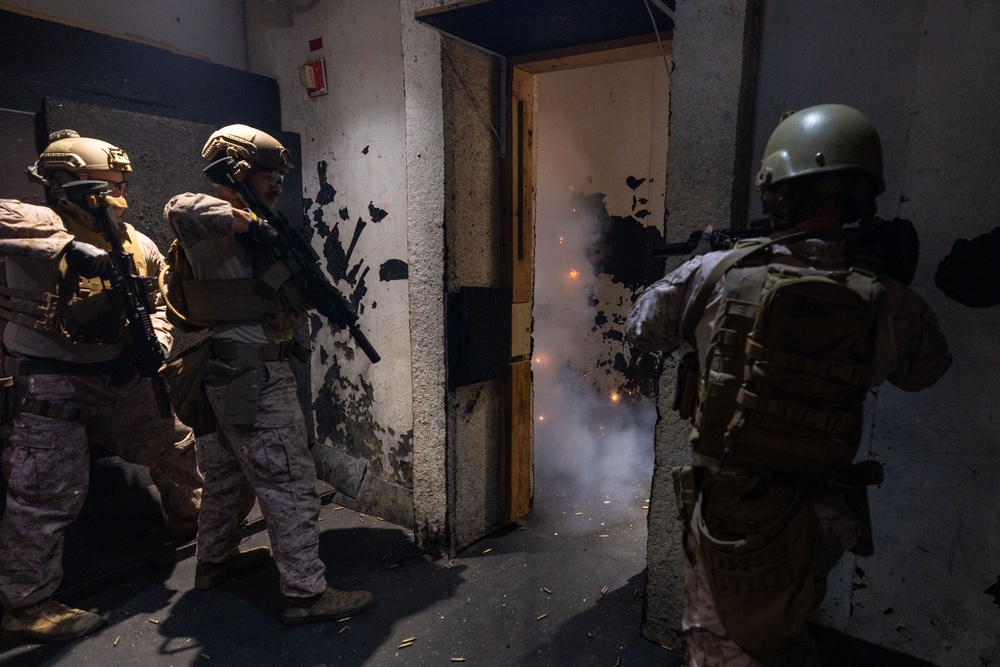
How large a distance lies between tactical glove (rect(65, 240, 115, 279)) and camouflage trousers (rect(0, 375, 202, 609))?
1.91 feet

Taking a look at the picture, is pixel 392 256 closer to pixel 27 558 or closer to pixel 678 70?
pixel 678 70

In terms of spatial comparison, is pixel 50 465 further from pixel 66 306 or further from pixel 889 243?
pixel 889 243

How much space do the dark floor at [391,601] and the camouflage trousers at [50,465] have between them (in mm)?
334

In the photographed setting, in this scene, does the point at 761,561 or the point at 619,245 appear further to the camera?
the point at 619,245

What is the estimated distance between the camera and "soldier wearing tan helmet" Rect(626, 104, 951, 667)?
157cm

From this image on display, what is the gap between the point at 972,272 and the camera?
6.70 ft

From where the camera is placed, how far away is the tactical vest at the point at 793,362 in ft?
5.06

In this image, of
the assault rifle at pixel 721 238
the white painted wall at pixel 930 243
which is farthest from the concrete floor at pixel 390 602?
→ the assault rifle at pixel 721 238

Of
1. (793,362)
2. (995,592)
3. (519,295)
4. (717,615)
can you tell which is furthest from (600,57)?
(995,592)

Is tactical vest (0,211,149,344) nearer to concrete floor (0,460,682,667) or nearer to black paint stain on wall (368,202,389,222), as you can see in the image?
concrete floor (0,460,682,667)

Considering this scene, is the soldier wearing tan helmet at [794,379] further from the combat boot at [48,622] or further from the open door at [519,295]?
the combat boot at [48,622]

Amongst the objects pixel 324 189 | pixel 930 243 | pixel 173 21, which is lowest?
pixel 930 243

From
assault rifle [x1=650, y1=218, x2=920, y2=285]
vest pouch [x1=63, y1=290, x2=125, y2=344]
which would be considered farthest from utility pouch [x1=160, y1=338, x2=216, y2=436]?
assault rifle [x1=650, y1=218, x2=920, y2=285]

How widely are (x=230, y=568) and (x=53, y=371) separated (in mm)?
1423
